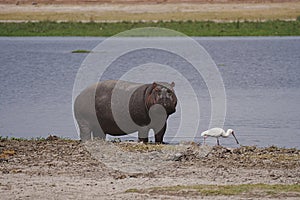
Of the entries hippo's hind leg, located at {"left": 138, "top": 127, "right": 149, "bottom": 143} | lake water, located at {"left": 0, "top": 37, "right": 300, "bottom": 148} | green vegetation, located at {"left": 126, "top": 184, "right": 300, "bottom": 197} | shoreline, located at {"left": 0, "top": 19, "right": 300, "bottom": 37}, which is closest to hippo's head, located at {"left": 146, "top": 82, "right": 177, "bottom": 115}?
hippo's hind leg, located at {"left": 138, "top": 127, "right": 149, "bottom": 143}

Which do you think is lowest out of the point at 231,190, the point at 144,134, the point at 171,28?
the point at 171,28

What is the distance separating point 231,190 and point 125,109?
4.18m

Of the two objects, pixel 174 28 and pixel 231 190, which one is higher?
pixel 231 190

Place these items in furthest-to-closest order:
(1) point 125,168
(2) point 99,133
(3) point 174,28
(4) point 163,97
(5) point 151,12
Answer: (5) point 151,12 < (3) point 174,28 < (2) point 99,133 < (4) point 163,97 < (1) point 125,168

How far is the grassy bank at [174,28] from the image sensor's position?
5231 centimetres

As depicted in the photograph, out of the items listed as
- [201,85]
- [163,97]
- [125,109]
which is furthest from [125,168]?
[201,85]

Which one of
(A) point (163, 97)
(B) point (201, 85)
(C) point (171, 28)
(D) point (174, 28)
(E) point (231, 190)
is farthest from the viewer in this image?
(C) point (171, 28)

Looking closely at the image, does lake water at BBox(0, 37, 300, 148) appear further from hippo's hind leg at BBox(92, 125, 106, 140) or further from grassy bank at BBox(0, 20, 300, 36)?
hippo's hind leg at BBox(92, 125, 106, 140)

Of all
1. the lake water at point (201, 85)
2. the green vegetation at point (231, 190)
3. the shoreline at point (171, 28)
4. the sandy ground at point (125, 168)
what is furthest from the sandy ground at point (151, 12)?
the green vegetation at point (231, 190)

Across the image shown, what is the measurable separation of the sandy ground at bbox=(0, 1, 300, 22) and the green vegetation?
53.2 meters

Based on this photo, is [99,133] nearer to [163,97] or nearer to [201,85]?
[163,97]

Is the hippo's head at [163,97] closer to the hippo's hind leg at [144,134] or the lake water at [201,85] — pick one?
the hippo's hind leg at [144,134]

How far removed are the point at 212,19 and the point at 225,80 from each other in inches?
1379

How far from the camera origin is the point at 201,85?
25.6 m
